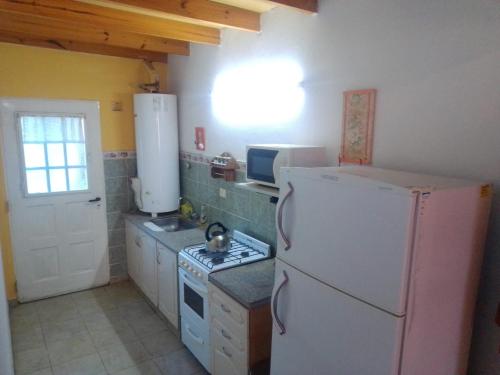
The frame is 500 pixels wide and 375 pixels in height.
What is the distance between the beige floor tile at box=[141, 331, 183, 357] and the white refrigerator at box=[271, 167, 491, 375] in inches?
63.9

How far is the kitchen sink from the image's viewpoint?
355cm

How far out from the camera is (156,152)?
3.65 metres

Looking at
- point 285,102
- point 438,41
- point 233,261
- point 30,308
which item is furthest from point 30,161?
point 438,41

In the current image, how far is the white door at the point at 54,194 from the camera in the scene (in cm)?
338

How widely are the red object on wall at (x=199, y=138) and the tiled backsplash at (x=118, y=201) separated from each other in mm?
907

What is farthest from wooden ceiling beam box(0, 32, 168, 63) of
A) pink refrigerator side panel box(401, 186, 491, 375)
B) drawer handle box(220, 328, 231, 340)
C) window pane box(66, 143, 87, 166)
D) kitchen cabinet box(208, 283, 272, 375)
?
pink refrigerator side panel box(401, 186, 491, 375)

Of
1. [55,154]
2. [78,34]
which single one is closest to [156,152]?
[55,154]

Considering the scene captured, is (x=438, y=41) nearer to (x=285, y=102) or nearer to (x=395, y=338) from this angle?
(x=285, y=102)

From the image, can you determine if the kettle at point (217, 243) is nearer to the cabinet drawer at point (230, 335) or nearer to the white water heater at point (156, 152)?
the cabinet drawer at point (230, 335)

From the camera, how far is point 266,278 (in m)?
2.24

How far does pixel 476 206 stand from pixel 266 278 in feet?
4.25

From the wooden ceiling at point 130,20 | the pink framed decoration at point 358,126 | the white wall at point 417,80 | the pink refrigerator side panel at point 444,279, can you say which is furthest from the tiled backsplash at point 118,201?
the pink refrigerator side panel at point 444,279

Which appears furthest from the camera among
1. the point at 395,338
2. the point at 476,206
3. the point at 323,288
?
the point at 323,288

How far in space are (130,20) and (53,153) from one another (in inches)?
67.4
